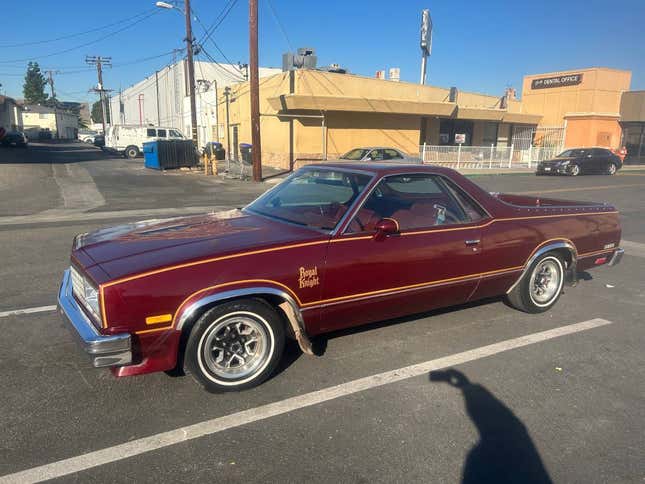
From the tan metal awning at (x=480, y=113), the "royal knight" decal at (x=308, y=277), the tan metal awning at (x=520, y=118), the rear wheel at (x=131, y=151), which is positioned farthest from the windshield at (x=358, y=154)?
the rear wheel at (x=131, y=151)

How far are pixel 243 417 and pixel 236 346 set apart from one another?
486mm

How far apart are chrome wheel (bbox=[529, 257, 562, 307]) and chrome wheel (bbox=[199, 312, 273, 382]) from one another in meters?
3.03

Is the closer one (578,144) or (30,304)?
(30,304)

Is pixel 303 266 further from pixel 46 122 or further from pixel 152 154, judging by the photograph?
pixel 46 122

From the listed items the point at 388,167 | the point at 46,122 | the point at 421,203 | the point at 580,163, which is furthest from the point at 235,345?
the point at 46,122

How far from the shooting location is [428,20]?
31766mm

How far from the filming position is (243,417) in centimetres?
301

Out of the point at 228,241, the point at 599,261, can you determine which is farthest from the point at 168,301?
the point at 599,261

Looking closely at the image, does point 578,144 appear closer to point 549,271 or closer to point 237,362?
point 549,271

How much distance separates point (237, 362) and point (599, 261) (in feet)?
13.8

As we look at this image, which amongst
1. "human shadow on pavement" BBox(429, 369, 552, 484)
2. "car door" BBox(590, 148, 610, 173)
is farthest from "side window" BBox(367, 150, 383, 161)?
"human shadow on pavement" BBox(429, 369, 552, 484)

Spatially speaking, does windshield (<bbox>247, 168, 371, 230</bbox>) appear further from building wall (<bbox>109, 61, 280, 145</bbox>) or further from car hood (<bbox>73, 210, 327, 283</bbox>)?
building wall (<bbox>109, 61, 280, 145</bbox>)

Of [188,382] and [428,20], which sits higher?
[428,20]

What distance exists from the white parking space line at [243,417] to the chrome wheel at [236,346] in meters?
0.31
